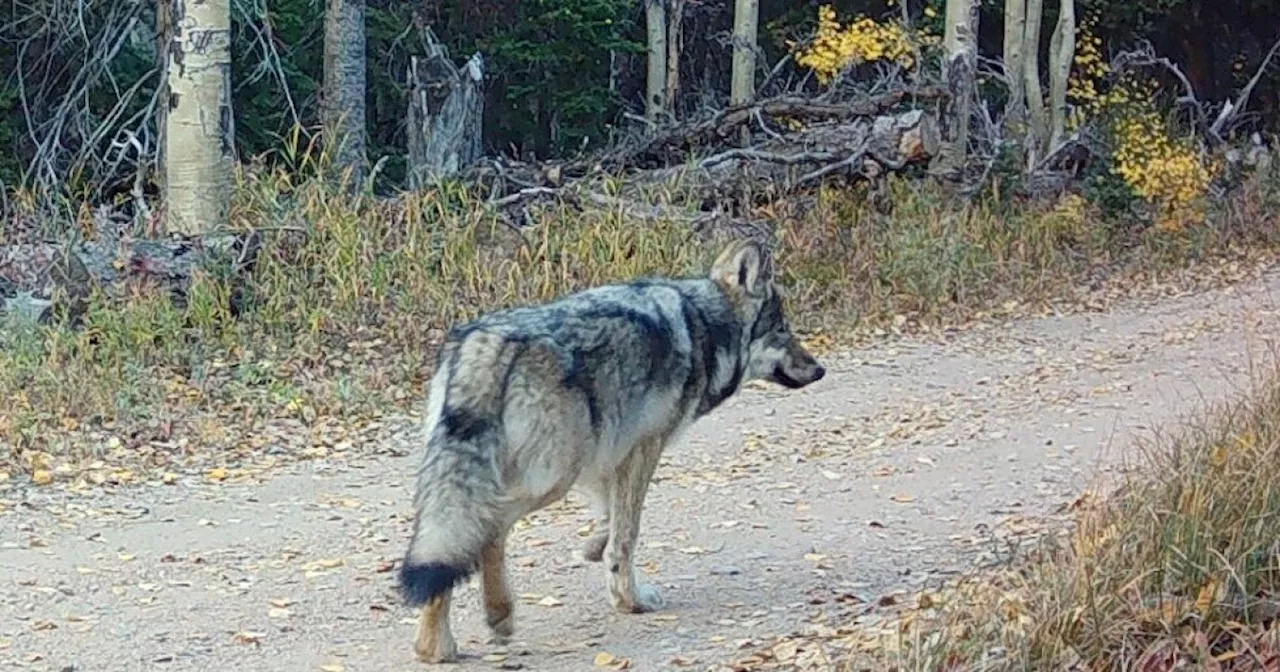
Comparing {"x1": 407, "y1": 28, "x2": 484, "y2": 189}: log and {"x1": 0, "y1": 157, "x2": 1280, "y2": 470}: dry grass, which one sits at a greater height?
{"x1": 407, "y1": 28, "x2": 484, "y2": 189}: log

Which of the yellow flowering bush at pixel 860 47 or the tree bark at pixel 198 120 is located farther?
the yellow flowering bush at pixel 860 47

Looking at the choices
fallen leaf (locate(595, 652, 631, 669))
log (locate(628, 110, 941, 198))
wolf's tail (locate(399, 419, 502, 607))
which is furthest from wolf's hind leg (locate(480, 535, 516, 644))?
log (locate(628, 110, 941, 198))

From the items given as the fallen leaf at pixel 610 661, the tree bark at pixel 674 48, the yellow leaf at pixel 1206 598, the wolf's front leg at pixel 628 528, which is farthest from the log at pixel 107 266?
the tree bark at pixel 674 48

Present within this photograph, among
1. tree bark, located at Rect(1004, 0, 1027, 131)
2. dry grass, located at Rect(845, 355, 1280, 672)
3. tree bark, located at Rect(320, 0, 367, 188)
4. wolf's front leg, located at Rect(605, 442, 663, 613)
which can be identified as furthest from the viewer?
tree bark, located at Rect(1004, 0, 1027, 131)

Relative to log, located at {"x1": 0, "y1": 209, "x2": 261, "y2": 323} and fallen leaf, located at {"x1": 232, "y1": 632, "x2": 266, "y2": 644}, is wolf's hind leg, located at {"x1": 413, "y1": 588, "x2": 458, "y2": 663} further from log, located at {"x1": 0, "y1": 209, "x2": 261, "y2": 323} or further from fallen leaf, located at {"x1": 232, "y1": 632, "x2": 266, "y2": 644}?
log, located at {"x1": 0, "y1": 209, "x2": 261, "y2": 323}

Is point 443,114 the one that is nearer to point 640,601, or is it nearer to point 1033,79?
point 1033,79

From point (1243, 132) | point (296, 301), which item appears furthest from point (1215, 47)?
point (296, 301)

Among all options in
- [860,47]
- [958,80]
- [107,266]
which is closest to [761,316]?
[107,266]

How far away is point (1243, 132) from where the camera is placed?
951 inches

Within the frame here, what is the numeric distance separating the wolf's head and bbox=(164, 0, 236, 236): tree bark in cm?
622

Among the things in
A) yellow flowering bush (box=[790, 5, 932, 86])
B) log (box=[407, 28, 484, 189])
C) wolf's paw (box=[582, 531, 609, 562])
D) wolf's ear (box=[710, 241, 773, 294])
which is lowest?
wolf's paw (box=[582, 531, 609, 562])

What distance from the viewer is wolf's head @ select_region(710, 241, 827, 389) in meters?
7.11

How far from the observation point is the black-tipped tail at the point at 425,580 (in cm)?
539

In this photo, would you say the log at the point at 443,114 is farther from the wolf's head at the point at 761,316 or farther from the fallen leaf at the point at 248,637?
the fallen leaf at the point at 248,637
